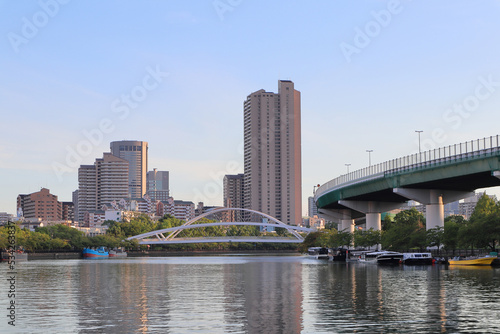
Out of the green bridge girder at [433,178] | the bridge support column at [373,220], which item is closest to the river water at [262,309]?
the green bridge girder at [433,178]

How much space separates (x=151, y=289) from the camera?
56.7 m

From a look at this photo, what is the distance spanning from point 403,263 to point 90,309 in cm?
7780

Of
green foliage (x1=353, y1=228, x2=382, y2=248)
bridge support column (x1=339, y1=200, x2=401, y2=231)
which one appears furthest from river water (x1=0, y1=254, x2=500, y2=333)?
bridge support column (x1=339, y1=200, x2=401, y2=231)

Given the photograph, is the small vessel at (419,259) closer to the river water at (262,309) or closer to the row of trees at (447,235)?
Answer: the row of trees at (447,235)

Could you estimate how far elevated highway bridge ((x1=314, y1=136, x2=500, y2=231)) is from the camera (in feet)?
303

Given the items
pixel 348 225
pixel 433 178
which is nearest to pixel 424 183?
pixel 433 178

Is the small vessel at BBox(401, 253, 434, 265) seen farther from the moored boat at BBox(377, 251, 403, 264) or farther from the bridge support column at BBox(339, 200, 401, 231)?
the bridge support column at BBox(339, 200, 401, 231)

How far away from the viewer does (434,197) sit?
371ft

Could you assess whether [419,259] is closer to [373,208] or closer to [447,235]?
[447,235]

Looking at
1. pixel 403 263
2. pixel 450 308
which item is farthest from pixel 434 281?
pixel 403 263

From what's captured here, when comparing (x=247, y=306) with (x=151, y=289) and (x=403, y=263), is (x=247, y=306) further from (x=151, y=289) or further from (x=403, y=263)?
(x=403, y=263)

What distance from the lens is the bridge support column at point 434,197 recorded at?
113 m

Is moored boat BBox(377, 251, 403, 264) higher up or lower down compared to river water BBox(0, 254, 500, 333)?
higher up

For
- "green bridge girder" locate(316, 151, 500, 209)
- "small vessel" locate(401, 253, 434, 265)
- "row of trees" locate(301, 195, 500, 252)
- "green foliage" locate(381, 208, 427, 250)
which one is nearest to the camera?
"green bridge girder" locate(316, 151, 500, 209)
